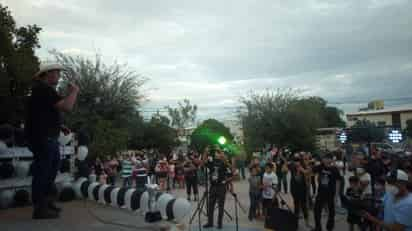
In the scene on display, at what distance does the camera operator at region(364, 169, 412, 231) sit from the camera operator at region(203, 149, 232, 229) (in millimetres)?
4514

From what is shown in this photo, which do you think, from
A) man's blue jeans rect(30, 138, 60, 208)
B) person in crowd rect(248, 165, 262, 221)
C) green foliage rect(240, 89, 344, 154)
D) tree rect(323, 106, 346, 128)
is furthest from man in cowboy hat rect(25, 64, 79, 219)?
tree rect(323, 106, 346, 128)

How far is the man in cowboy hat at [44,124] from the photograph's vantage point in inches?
171

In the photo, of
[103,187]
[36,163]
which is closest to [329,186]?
[103,187]

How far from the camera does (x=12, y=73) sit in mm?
10180

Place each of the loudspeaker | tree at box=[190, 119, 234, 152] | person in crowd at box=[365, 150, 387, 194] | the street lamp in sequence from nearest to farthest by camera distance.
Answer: the loudspeaker
person in crowd at box=[365, 150, 387, 194]
the street lamp
tree at box=[190, 119, 234, 152]

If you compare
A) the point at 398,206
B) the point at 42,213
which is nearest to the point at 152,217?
the point at 42,213

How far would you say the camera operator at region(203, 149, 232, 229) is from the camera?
8773mm

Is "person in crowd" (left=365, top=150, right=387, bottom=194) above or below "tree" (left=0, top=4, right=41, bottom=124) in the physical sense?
below

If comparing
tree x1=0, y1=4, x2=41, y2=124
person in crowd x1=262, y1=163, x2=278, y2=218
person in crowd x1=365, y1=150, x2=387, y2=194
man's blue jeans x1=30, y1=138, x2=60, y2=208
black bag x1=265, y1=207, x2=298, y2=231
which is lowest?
black bag x1=265, y1=207, x2=298, y2=231

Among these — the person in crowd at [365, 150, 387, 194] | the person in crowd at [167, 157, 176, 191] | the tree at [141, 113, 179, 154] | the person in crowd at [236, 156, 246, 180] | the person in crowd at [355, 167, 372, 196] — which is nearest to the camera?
the person in crowd at [355, 167, 372, 196]

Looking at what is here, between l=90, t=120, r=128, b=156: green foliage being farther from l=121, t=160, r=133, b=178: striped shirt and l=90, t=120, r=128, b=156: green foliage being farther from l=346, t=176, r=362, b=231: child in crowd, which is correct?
l=346, t=176, r=362, b=231: child in crowd

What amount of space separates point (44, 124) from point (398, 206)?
14.3ft

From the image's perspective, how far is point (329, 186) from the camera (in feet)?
28.7

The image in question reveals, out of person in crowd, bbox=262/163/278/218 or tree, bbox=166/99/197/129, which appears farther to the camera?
tree, bbox=166/99/197/129
